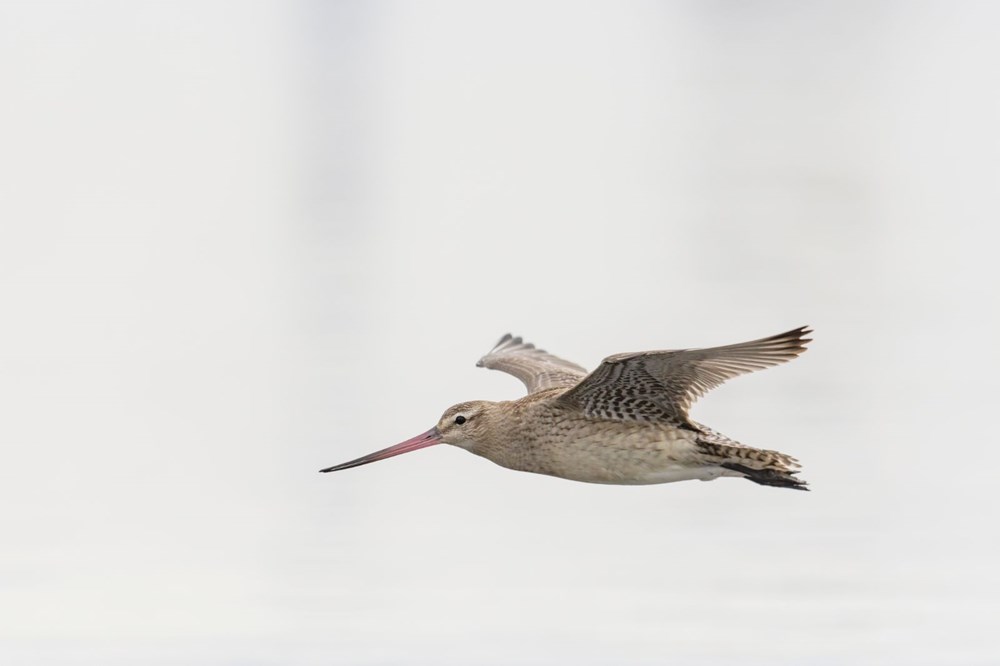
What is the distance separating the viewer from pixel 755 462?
8875 mm

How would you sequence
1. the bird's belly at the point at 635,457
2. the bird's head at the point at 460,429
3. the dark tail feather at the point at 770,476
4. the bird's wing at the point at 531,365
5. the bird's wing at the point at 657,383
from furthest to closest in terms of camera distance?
the bird's wing at the point at 531,365, the bird's head at the point at 460,429, the bird's belly at the point at 635,457, the dark tail feather at the point at 770,476, the bird's wing at the point at 657,383

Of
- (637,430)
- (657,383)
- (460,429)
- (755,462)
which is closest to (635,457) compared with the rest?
(637,430)

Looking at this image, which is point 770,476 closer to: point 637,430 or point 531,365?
Result: point 637,430

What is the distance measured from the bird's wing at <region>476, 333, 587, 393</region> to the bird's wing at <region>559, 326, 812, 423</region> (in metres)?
1.37

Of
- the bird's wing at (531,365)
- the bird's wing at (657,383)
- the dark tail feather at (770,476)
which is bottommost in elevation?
the dark tail feather at (770,476)

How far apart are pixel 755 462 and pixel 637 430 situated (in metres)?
0.65

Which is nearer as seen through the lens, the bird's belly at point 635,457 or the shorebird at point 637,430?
the shorebird at point 637,430

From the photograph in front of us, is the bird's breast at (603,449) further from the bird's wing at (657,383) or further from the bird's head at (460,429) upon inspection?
the bird's head at (460,429)

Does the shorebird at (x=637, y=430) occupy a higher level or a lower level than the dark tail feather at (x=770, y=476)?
higher

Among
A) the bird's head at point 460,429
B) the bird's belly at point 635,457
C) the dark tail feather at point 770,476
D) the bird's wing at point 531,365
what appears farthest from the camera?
the bird's wing at point 531,365

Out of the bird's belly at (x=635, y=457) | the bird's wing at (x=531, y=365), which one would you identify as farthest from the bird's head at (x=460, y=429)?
the bird's wing at (x=531, y=365)

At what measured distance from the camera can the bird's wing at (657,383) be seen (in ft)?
28.8

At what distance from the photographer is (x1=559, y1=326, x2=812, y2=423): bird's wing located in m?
8.79

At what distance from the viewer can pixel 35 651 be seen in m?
10.1
